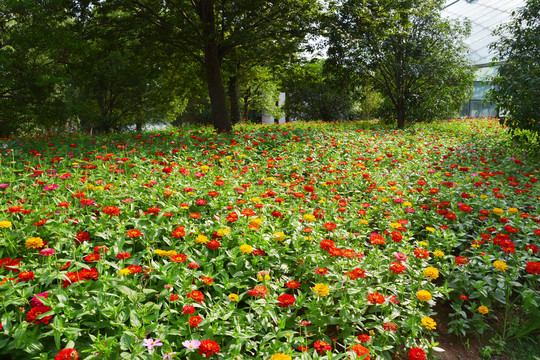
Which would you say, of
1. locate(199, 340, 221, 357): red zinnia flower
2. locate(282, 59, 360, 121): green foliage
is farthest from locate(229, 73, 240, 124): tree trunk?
locate(199, 340, 221, 357): red zinnia flower

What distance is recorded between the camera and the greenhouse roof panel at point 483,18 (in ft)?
77.6

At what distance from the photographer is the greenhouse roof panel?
23656 millimetres

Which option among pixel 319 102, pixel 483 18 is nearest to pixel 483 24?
pixel 483 18

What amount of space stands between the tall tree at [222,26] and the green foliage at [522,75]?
5.10 m

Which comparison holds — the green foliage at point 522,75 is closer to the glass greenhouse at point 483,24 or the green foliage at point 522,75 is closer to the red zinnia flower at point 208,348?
the red zinnia flower at point 208,348

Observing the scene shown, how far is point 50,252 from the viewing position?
1917 mm

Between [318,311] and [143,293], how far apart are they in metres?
1.15

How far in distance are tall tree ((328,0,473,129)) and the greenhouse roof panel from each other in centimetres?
1211

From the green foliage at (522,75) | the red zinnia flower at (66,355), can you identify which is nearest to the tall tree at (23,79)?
the red zinnia flower at (66,355)

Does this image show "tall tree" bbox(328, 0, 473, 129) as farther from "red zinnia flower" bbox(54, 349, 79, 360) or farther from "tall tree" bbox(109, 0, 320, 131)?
"red zinnia flower" bbox(54, 349, 79, 360)

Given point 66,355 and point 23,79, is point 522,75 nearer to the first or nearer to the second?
point 66,355

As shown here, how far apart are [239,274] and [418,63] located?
548 inches

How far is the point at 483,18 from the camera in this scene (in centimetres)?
2475

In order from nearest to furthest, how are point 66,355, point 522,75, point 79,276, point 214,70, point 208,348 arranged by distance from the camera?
point 66,355, point 208,348, point 79,276, point 522,75, point 214,70
